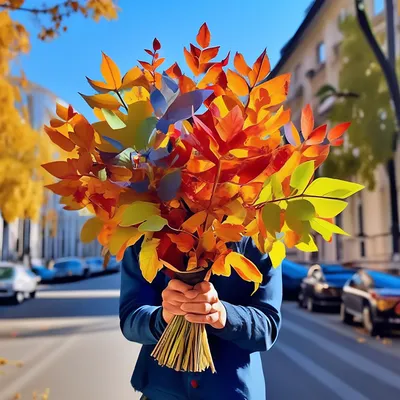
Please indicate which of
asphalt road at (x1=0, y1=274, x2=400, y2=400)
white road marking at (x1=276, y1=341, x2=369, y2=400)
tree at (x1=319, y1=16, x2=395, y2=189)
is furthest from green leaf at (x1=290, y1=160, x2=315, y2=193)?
tree at (x1=319, y1=16, x2=395, y2=189)

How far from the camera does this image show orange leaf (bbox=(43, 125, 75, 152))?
1.65 meters

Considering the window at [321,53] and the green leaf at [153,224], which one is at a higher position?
the window at [321,53]

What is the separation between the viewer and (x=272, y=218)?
1519mm

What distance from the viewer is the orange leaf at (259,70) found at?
1.67 meters

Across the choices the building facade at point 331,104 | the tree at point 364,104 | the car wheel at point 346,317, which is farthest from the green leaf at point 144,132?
the tree at point 364,104

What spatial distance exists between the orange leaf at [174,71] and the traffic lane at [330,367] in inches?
187

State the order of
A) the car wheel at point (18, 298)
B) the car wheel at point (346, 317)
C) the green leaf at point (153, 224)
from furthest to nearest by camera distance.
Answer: the car wheel at point (18, 298), the car wheel at point (346, 317), the green leaf at point (153, 224)

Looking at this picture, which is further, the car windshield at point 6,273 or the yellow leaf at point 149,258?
the car windshield at point 6,273

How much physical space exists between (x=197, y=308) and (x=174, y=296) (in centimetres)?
8

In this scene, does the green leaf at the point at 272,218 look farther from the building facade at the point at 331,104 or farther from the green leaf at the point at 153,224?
the building facade at the point at 331,104

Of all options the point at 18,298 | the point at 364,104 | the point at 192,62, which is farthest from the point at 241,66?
the point at 364,104

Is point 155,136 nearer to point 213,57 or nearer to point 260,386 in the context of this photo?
point 213,57

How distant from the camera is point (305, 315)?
44.5ft

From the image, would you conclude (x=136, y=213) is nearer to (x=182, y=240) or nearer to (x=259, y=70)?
(x=182, y=240)
